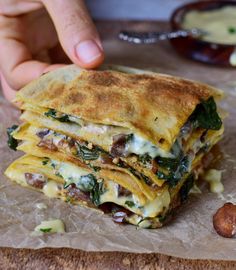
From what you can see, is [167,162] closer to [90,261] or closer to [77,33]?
[90,261]

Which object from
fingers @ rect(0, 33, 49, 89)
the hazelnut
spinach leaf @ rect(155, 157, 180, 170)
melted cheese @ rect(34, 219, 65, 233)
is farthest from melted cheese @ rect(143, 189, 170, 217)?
fingers @ rect(0, 33, 49, 89)

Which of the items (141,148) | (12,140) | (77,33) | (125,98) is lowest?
(12,140)

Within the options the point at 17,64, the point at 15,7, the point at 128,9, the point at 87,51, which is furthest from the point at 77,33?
the point at 128,9

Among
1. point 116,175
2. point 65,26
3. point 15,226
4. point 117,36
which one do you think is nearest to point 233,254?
point 116,175

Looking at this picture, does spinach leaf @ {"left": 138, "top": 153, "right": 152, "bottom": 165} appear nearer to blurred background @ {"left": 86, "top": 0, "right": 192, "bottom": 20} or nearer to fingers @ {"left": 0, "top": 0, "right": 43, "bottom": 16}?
fingers @ {"left": 0, "top": 0, "right": 43, "bottom": 16}

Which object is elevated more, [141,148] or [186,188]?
[141,148]

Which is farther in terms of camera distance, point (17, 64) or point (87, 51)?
point (17, 64)

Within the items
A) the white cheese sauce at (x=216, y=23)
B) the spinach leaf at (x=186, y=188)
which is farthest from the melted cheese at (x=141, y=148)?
the white cheese sauce at (x=216, y=23)
